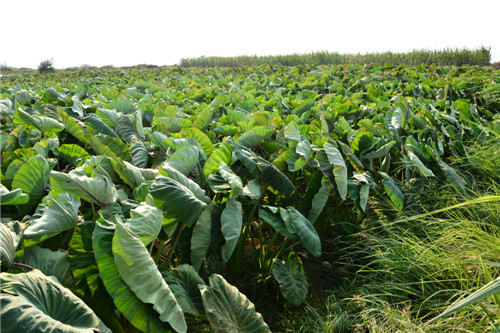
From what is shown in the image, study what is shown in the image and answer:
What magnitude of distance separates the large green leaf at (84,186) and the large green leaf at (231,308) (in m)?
0.41

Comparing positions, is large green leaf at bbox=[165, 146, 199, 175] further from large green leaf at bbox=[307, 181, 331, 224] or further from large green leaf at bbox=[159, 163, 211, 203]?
large green leaf at bbox=[307, 181, 331, 224]

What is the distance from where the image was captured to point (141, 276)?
0.86m

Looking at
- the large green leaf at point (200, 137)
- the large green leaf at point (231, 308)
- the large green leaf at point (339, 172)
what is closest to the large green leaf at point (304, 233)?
the large green leaf at point (339, 172)

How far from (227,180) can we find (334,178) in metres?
0.60

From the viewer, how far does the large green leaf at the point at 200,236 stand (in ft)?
4.26

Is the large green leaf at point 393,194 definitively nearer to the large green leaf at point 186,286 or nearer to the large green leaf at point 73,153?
the large green leaf at point 186,286

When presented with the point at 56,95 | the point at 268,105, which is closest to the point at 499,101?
the point at 268,105

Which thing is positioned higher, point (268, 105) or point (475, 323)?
point (268, 105)

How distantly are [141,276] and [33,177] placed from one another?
676 millimetres

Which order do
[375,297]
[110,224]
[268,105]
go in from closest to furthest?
[110,224], [375,297], [268,105]

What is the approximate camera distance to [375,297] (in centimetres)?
166

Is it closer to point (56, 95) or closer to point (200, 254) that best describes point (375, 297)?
point (200, 254)

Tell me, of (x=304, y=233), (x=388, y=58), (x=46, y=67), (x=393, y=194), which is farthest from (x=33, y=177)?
(x=46, y=67)

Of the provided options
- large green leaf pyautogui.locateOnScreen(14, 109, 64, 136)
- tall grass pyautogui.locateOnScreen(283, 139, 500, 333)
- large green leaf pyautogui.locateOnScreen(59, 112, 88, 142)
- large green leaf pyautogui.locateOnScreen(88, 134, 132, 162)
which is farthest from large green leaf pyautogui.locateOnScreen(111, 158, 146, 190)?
tall grass pyautogui.locateOnScreen(283, 139, 500, 333)
